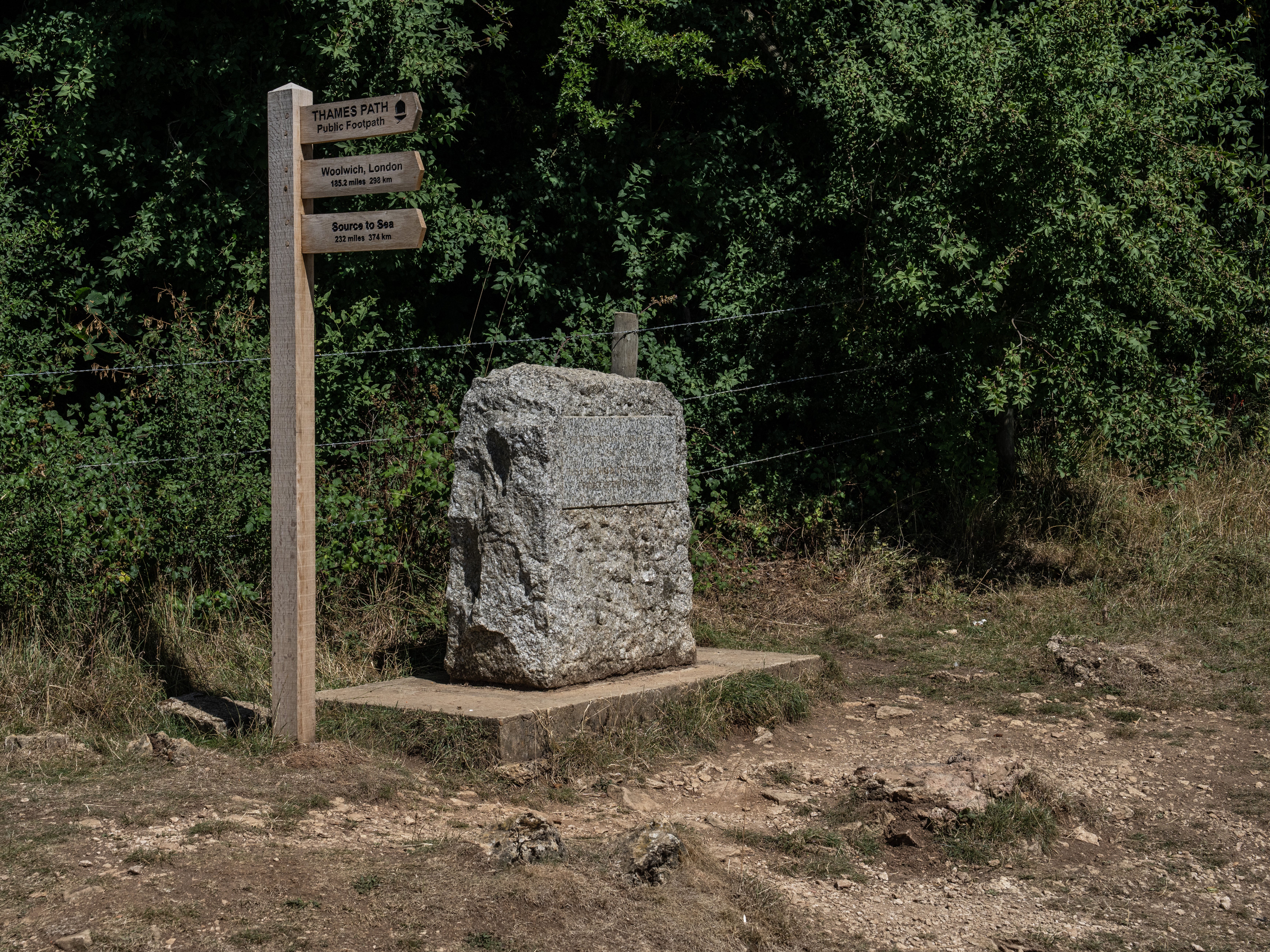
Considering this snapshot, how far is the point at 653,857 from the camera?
147 inches

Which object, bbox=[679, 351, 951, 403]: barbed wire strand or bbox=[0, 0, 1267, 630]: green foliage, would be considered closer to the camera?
bbox=[0, 0, 1267, 630]: green foliage

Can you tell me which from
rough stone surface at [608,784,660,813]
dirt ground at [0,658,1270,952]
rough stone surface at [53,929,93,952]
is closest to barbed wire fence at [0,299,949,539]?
dirt ground at [0,658,1270,952]

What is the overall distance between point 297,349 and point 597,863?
2382mm

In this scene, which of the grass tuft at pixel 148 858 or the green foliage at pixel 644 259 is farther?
the green foliage at pixel 644 259

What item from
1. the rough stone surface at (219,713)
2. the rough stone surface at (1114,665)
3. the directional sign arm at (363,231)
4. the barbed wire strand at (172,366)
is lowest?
the rough stone surface at (1114,665)

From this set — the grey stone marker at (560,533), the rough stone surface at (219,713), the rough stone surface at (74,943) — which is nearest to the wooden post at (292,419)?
the rough stone surface at (219,713)

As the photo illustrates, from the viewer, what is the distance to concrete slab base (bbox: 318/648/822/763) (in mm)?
5047

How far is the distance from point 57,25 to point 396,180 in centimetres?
509

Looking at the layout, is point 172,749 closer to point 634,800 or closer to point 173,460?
point 634,800

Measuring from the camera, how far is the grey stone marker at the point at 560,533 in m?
5.51

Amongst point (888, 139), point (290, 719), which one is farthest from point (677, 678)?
point (888, 139)

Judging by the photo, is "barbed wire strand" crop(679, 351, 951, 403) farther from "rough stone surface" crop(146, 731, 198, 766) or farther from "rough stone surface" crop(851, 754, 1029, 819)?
"rough stone surface" crop(146, 731, 198, 766)

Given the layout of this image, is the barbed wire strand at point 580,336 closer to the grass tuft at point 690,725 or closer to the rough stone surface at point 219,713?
the grass tuft at point 690,725

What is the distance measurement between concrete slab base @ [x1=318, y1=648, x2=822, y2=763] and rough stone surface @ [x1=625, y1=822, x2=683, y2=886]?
Answer: 119 centimetres
